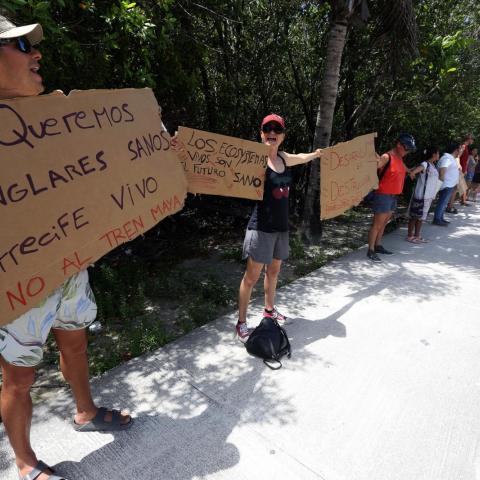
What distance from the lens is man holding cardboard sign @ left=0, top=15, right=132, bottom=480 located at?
157 cm

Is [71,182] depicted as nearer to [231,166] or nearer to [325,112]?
[231,166]

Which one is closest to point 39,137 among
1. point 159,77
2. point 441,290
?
point 159,77

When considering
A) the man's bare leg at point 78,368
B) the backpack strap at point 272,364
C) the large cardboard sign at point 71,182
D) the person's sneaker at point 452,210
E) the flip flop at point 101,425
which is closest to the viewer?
the large cardboard sign at point 71,182

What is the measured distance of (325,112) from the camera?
537cm

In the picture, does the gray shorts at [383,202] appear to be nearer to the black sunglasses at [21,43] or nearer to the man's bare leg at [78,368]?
the man's bare leg at [78,368]

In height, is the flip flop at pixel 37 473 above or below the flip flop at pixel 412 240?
above

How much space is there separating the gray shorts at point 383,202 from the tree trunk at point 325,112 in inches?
41.9

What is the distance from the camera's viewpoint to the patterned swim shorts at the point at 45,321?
1.68 metres

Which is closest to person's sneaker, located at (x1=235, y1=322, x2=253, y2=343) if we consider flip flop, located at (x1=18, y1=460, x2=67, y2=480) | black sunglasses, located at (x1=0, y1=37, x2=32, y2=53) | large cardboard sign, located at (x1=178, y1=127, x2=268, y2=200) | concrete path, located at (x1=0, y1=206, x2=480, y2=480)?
concrete path, located at (x1=0, y1=206, x2=480, y2=480)

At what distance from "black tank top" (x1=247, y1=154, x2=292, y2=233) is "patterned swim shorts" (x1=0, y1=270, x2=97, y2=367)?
1.39m

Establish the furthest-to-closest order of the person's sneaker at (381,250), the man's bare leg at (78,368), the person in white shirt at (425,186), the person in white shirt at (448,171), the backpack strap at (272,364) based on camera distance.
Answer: the person in white shirt at (448,171) < the person in white shirt at (425,186) < the person's sneaker at (381,250) < the backpack strap at (272,364) < the man's bare leg at (78,368)

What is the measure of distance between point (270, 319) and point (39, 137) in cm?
212

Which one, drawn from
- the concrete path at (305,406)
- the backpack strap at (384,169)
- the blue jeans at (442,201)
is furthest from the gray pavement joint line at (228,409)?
the blue jeans at (442,201)

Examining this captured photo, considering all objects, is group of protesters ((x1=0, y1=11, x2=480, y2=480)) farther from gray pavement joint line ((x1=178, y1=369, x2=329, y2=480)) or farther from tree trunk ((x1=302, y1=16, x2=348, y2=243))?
tree trunk ((x1=302, y1=16, x2=348, y2=243))
